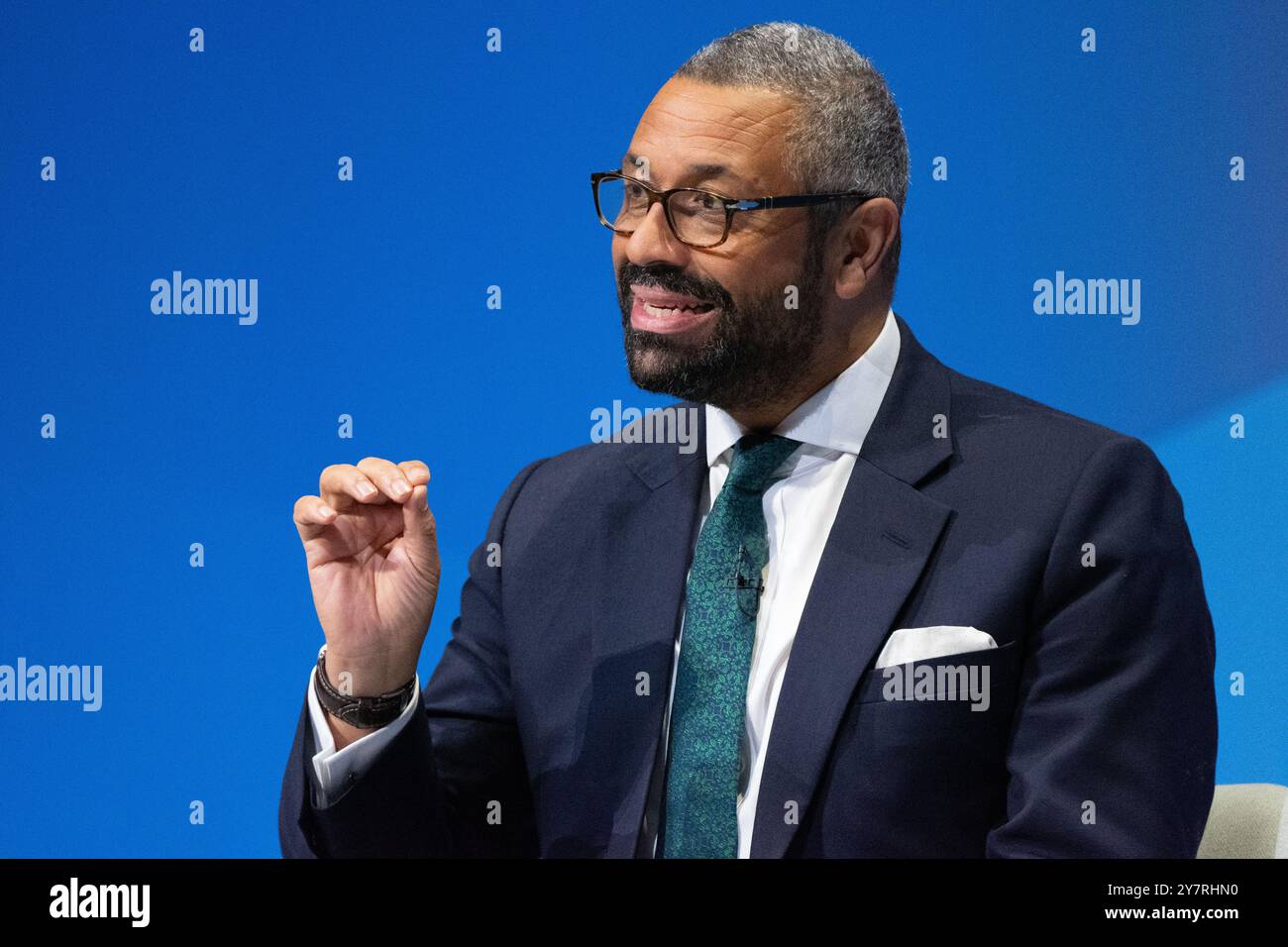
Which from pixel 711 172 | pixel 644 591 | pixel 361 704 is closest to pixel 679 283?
pixel 711 172

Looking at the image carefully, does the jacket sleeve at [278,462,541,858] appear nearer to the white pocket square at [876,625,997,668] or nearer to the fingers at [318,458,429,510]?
the fingers at [318,458,429,510]

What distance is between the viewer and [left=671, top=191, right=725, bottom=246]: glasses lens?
2111 mm

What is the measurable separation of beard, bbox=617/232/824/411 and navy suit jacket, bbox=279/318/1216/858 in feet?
0.44

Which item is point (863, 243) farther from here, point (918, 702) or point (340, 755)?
point (340, 755)

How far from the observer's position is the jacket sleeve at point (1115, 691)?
6.25ft

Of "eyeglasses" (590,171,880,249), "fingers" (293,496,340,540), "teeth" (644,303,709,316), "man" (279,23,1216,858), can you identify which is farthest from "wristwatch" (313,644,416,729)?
"eyeglasses" (590,171,880,249)

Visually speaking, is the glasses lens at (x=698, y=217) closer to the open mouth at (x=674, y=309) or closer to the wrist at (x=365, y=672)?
the open mouth at (x=674, y=309)

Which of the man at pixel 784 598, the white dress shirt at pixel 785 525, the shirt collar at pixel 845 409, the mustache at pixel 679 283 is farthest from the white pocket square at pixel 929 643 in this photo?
the mustache at pixel 679 283

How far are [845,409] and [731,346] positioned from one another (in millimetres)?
177
